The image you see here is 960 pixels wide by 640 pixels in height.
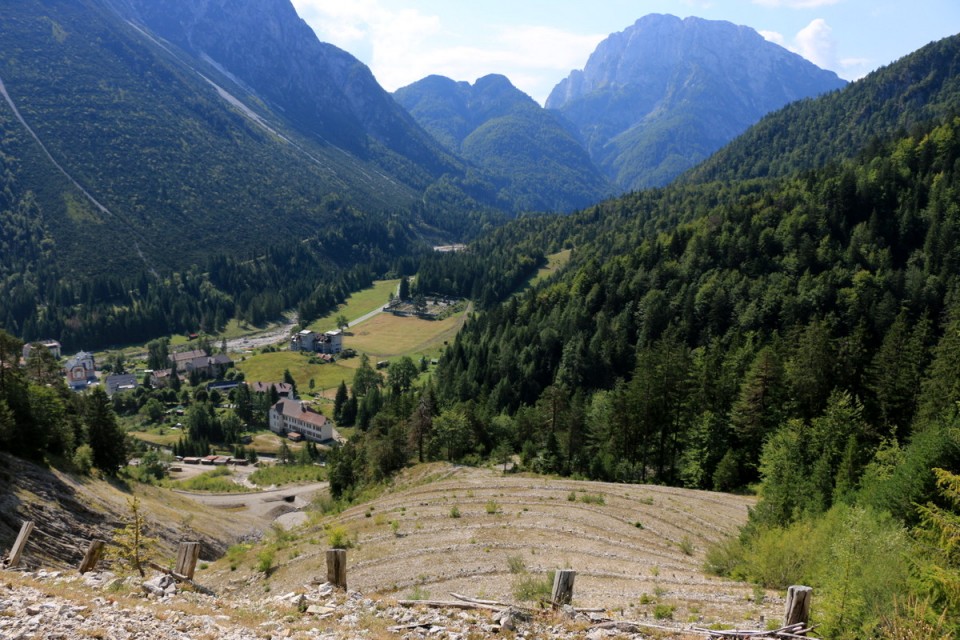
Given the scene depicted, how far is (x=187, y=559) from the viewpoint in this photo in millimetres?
16891

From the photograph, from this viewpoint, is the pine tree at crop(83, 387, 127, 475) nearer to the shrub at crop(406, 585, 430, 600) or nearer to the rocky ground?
the shrub at crop(406, 585, 430, 600)

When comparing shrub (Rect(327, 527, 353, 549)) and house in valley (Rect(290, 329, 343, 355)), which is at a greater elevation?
shrub (Rect(327, 527, 353, 549))

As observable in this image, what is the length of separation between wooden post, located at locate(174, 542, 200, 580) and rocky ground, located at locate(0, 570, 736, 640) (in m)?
2.23

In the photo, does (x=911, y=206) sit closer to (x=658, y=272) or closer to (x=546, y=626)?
(x=658, y=272)

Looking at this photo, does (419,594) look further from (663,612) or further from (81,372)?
(81,372)

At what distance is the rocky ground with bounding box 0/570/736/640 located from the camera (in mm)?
11531

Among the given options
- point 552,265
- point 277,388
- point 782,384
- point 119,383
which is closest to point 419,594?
point 782,384

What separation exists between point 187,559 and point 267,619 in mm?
5518

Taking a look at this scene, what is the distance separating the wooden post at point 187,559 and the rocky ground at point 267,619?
2232mm

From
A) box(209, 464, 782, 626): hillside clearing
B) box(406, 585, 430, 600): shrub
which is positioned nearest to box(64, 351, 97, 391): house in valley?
box(209, 464, 782, 626): hillside clearing

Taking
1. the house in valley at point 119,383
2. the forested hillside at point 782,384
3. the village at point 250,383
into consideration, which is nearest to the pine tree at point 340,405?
the village at point 250,383

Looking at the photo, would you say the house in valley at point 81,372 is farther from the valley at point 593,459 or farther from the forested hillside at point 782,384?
the forested hillside at point 782,384

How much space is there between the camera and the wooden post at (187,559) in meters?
16.7

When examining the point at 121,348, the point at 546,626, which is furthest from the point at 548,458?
the point at 121,348
